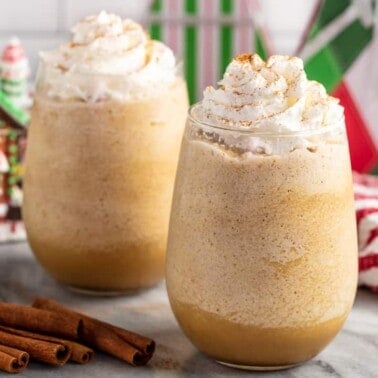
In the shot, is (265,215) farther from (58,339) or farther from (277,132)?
(58,339)

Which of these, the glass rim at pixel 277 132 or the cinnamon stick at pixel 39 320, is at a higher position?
the glass rim at pixel 277 132

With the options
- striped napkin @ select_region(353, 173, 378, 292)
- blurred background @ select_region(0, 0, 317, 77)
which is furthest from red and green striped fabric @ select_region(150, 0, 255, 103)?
striped napkin @ select_region(353, 173, 378, 292)

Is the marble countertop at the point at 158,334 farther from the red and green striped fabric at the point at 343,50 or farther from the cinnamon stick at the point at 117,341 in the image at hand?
the red and green striped fabric at the point at 343,50

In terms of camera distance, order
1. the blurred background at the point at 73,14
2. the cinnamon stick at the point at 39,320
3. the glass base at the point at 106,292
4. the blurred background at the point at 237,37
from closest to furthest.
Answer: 1. the cinnamon stick at the point at 39,320
2. the glass base at the point at 106,292
3. the blurred background at the point at 237,37
4. the blurred background at the point at 73,14

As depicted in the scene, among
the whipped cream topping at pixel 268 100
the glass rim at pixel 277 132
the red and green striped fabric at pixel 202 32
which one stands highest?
the whipped cream topping at pixel 268 100

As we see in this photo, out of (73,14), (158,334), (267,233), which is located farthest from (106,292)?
(73,14)

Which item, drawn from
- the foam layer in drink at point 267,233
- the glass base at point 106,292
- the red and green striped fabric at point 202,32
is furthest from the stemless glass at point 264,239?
the red and green striped fabric at point 202,32
